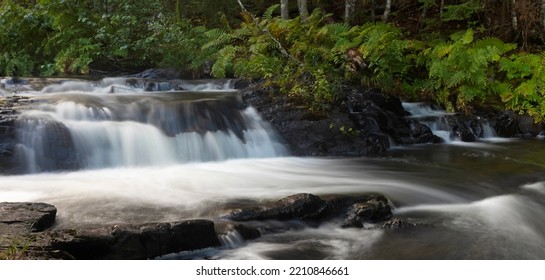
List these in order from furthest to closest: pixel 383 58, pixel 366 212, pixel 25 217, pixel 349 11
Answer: pixel 349 11 → pixel 383 58 → pixel 366 212 → pixel 25 217

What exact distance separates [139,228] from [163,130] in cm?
416

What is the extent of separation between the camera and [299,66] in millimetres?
9992

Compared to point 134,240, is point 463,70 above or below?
above

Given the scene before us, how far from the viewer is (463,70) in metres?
10.3

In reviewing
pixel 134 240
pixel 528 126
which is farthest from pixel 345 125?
pixel 134 240

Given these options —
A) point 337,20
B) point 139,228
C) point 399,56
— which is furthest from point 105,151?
point 337,20

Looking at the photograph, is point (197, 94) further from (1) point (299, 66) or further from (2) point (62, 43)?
(2) point (62, 43)

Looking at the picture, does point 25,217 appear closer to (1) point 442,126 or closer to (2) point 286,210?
(2) point 286,210

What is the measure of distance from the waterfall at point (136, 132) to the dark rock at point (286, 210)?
2.98 m

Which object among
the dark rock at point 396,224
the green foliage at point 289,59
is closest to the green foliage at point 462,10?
the green foliage at point 289,59

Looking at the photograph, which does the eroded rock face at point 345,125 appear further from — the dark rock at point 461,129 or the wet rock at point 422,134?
the dark rock at point 461,129

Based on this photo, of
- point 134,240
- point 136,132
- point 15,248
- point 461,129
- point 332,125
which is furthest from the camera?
point 461,129

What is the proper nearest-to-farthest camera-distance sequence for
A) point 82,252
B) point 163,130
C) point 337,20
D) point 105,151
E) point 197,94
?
point 82,252, point 105,151, point 163,130, point 197,94, point 337,20

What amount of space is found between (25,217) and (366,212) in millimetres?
3130
